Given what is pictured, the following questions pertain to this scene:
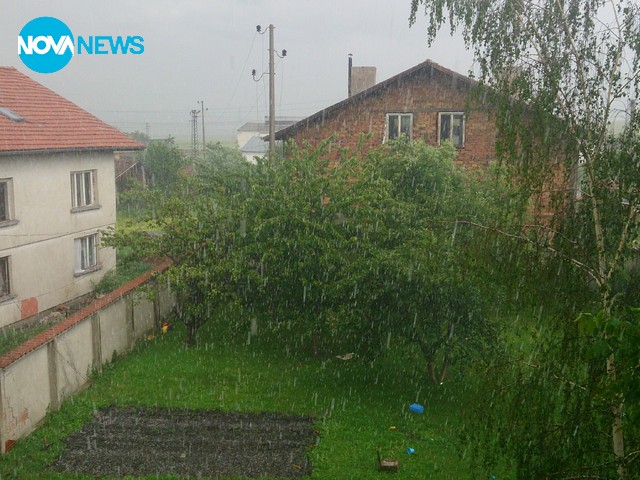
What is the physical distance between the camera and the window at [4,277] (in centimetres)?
1825

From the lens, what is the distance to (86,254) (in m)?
22.0

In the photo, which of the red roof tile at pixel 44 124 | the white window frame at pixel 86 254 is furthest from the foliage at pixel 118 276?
Answer: the red roof tile at pixel 44 124

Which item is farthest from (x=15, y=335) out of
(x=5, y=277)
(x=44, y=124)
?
(x=44, y=124)

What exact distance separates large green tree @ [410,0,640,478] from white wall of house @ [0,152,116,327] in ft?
48.4

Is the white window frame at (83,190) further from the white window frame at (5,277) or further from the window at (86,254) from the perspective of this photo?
the white window frame at (5,277)

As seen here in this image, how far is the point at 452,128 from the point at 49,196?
45.0 ft

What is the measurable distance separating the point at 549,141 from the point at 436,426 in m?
6.22

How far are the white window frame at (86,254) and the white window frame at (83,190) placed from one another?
1.05 metres

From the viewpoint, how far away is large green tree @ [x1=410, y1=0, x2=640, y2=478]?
589cm

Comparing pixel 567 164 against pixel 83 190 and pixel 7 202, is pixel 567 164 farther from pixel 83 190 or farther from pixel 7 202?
pixel 83 190

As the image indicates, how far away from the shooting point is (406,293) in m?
11.5

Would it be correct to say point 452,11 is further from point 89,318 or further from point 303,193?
point 89,318

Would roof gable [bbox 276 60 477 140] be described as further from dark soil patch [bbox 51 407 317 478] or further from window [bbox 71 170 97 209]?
dark soil patch [bbox 51 407 317 478]

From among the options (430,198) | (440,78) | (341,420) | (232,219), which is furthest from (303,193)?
(440,78)
